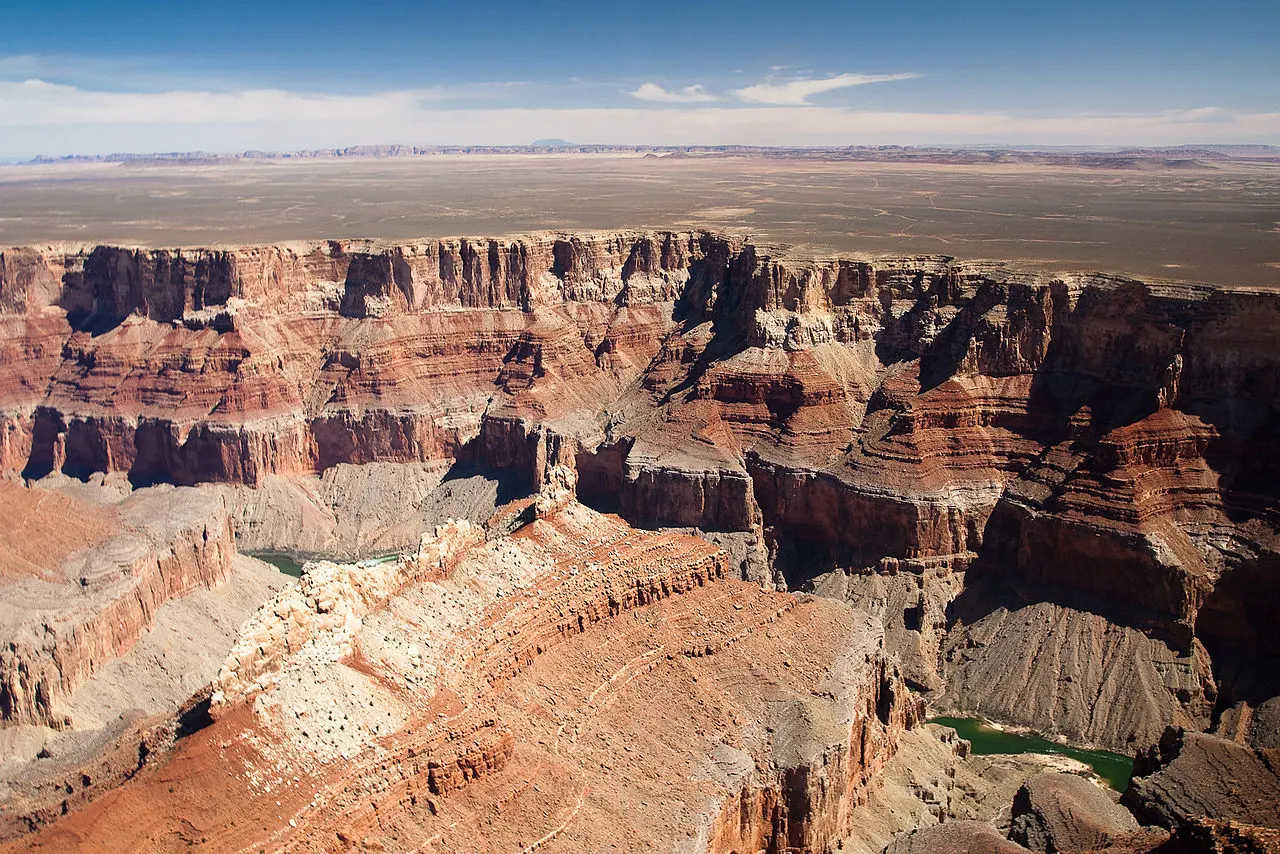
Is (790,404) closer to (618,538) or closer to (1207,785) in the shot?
(618,538)

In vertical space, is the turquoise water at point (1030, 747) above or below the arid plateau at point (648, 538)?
below

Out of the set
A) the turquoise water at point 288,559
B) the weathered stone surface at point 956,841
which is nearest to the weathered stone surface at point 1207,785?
→ the weathered stone surface at point 956,841

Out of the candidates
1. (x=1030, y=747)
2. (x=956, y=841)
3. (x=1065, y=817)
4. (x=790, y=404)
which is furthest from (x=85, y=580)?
(x=1030, y=747)

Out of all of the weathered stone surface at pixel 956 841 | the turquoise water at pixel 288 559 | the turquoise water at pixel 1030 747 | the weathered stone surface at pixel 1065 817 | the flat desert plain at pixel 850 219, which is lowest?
the turquoise water at pixel 1030 747

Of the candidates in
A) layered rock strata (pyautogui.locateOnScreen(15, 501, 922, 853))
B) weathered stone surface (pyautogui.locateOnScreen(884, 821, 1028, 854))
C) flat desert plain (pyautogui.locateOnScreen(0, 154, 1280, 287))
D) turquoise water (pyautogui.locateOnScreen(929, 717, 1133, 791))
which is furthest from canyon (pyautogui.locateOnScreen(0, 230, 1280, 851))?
flat desert plain (pyautogui.locateOnScreen(0, 154, 1280, 287))

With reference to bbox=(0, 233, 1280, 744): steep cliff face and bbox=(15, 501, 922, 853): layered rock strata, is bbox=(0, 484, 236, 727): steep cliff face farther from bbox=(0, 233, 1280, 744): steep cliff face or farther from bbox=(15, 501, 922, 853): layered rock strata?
bbox=(15, 501, 922, 853): layered rock strata

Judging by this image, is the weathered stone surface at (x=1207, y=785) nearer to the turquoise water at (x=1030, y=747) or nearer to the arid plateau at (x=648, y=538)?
the arid plateau at (x=648, y=538)

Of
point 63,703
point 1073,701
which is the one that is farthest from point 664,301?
point 63,703
